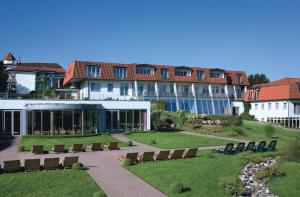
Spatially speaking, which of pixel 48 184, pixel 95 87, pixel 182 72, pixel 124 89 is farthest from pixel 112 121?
pixel 48 184

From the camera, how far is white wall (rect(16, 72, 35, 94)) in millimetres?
63875

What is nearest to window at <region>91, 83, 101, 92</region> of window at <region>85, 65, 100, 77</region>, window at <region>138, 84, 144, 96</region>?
window at <region>85, 65, 100, 77</region>

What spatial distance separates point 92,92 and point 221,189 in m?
36.2

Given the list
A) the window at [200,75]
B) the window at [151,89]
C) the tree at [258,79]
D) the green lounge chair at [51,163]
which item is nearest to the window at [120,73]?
the window at [151,89]

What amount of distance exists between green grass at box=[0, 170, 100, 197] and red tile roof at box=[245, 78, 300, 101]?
41.7 m

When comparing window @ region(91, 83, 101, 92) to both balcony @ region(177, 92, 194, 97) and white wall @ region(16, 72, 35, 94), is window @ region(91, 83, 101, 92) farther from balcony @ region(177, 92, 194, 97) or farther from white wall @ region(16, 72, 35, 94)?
white wall @ region(16, 72, 35, 94)

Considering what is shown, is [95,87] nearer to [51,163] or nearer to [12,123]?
[12,123]

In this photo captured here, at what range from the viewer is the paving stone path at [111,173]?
46.3 ft

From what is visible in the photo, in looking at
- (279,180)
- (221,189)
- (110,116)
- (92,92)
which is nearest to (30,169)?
(221,189)

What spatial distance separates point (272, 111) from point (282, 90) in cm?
365

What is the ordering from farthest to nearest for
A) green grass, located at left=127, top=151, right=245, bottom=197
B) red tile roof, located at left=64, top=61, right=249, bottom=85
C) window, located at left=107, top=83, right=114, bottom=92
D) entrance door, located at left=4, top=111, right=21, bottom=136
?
window, located at left=107, top=83, right=114, bottom=92, red tile roof, located at left=64, top=61, right=249, bottom=85, entrance door, located at left=4, top=111, right=21, bottom=136, green grass, located at left=127, top=151, right=245, bottom=197

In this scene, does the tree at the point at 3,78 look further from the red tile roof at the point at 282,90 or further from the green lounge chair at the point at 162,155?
the green lounge chair at the point at 162,155

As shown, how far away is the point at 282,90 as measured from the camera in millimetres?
53031

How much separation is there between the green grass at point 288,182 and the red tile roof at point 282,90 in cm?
3388
